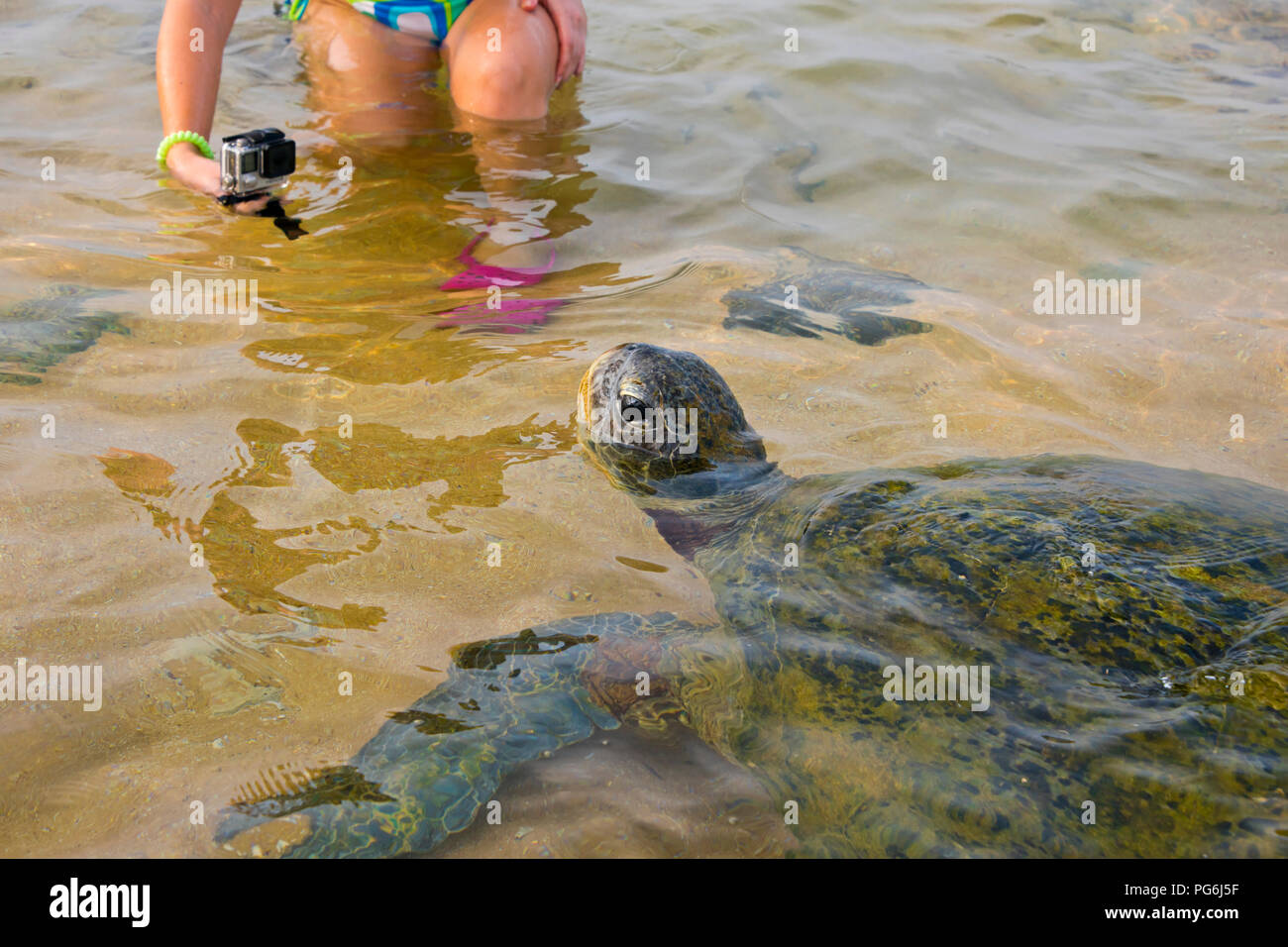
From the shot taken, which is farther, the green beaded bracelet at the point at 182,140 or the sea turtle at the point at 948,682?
the green beaded bracelet at the point at 182,140

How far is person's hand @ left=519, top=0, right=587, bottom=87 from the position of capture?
14.9 ft

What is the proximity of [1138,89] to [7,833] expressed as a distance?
23.0ft

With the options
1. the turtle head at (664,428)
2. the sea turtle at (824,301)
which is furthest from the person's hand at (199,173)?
the sea turtle at (824,301)

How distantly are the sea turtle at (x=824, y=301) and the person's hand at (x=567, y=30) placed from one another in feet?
4.94

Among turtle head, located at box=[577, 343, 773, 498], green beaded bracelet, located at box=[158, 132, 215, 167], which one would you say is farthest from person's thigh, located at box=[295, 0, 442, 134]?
turtle head, located at box=[577, 343, 773, 498]

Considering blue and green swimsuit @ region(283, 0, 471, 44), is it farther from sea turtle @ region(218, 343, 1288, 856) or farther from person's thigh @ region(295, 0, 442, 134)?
sea turtle @ region(218, 343, 1288, 856)

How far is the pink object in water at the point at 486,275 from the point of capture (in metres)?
3.72

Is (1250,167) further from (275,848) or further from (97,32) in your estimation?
(97,32)

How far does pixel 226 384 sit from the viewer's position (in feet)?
9.73

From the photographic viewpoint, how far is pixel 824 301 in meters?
3.88

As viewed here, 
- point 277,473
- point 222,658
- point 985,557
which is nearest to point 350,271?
point 277,473

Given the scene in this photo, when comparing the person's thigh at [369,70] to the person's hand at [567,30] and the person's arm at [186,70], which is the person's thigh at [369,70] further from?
the person's arm at [186,70]
